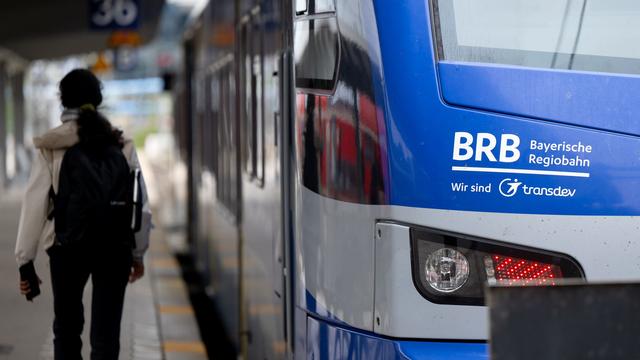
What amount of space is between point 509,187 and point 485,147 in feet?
0.48

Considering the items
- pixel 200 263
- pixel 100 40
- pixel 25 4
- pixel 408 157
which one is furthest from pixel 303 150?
pixel 100 40

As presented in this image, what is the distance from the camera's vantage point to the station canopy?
22.2 m

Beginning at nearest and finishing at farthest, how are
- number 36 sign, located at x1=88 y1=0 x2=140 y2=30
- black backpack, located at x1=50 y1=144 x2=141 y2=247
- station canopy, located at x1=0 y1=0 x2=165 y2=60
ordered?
black backpack, located at x1=50 y1=144 x2=141 y2=247
number 36 sign, located at x1=88 y1=0 x2=140 y2=30
station canopy, located at x1=0 y1=0 x2=165 y2=60

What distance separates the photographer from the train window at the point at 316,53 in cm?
422

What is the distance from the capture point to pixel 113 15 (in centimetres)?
1714

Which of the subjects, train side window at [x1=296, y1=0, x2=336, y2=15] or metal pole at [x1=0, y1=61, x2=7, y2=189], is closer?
train side window at [x1=296, y1=0, x2=336, y2=15]

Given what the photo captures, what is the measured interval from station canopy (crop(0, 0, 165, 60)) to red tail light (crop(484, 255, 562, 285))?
1626 centimetres

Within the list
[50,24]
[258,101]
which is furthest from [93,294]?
[50,24]

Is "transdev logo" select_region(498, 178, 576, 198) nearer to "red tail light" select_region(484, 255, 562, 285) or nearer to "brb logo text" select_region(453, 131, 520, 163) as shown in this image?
"brb logo text" select_region(453, 131, 520, 163)

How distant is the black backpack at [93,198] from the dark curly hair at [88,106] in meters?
0.04

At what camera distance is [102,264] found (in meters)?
5.46

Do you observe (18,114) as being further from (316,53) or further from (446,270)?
(446,270)

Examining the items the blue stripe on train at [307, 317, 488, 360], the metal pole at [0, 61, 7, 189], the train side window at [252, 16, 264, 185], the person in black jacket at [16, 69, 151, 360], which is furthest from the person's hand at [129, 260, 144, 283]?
the metal pole at [0, 61, 7, 189]

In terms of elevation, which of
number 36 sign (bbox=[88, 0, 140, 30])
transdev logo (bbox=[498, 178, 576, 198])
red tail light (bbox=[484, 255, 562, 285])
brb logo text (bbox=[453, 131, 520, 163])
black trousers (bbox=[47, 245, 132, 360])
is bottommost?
black trousers (bbox=[47, 245, 132, 360])
